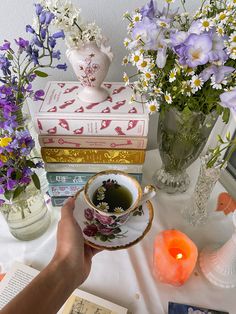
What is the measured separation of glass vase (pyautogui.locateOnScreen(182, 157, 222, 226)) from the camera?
614 mm

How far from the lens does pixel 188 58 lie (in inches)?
18.6

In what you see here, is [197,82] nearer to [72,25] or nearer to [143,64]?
[143,64]

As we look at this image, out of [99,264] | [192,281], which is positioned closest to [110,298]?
[99,264]

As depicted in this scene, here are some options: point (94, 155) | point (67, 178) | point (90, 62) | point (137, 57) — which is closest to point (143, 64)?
point (137, 57)

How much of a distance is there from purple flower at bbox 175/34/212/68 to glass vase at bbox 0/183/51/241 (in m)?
0.45

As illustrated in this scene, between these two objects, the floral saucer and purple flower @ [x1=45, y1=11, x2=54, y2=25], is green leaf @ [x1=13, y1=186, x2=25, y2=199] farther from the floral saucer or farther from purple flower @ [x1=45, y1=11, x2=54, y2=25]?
purple flower @ [x1=45, y1=11, x2=54, y2=25]

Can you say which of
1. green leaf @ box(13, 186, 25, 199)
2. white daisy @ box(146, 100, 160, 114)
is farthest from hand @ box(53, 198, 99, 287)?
Result: white daisy @ box(146, 100, 160, 114)

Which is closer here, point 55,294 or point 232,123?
point 55,294

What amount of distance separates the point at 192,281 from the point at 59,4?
26.4 inches

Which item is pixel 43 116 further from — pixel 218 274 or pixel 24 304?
pixel 218 274

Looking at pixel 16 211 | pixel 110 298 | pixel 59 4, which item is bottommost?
pixel 110 298

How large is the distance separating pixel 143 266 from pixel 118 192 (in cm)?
20

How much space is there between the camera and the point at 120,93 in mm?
701

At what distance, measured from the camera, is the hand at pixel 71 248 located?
0.52 metres
